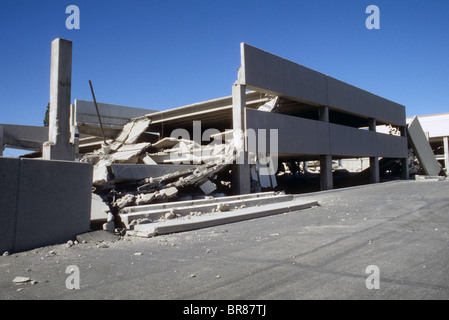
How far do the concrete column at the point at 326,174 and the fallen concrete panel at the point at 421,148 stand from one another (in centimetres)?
1660

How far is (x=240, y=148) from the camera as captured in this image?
15.6 metres

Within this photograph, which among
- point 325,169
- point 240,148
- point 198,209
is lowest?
point 198,209

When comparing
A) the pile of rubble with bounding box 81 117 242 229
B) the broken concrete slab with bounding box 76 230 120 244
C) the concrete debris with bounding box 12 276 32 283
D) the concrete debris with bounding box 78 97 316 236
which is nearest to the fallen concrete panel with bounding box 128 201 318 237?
the concrete debris with bounding box 78 97 316 236

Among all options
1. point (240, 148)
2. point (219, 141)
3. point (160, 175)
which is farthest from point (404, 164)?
point (160, 175)

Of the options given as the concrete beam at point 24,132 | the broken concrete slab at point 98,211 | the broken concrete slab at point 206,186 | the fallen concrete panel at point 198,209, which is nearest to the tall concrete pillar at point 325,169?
the fallen concrete panel at point 198,209

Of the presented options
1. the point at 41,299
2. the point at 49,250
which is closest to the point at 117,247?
the point at 49,250

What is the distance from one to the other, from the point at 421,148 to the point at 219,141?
25873 mm

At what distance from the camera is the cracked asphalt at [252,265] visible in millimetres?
3586

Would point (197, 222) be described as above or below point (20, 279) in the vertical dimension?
above

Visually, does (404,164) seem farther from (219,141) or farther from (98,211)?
(98,211)

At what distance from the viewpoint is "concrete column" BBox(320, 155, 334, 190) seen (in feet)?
71.1

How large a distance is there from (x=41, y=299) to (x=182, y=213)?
222 inches

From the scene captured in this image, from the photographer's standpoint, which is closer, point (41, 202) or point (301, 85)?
point (41, 202)

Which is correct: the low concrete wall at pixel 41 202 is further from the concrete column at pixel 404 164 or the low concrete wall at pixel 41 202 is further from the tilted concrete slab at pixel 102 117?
the concrete column at pixel 404 164
